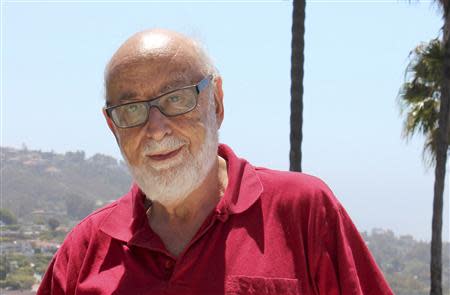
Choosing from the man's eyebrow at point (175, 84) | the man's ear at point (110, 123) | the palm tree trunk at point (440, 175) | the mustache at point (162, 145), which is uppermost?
the man's eyebrow at point (175, 84)

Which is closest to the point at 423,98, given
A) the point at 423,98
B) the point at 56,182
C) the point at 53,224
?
the point at 423,98

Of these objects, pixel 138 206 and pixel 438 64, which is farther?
pixel 438 64

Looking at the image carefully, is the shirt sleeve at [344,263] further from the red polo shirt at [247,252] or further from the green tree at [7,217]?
the green tree at [7,217]

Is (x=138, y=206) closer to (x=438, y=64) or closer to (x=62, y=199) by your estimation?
(x=438, y=64)

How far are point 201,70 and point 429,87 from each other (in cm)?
1486

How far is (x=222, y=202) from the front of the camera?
2.69 m

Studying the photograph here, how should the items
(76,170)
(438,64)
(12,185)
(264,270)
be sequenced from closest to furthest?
(264,270)
(438,64)
(12,185)
(76,170)

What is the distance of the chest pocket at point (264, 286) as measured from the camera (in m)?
2.49

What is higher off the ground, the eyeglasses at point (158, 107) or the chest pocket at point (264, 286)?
the eyeglasses at point (158, 107)

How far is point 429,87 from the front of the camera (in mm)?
16906

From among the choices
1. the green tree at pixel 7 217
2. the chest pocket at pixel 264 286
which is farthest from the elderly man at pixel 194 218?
the green tree at pixel 7 217

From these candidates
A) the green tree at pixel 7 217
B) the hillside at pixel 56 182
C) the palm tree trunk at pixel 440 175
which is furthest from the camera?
the hillside at pixel 56 182

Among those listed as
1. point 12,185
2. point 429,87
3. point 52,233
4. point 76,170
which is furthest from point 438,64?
point 76,170

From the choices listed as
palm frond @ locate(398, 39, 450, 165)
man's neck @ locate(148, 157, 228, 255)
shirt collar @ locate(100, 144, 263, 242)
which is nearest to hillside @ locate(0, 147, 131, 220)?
palm frond @ locate(398, 39, 450, 165)
